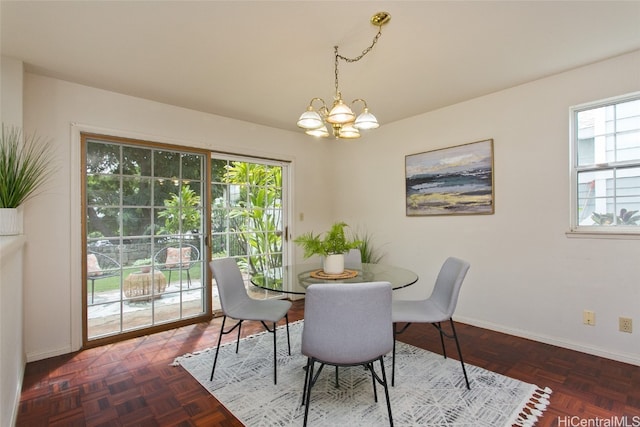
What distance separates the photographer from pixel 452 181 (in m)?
3.54

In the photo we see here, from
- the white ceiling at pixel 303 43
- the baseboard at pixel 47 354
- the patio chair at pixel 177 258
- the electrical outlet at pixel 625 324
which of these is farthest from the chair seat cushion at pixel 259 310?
the electrical outlet at pixel 625 324

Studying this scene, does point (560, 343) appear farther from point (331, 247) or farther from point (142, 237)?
point (142, 237)

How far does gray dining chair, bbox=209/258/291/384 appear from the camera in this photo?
7.58 feet

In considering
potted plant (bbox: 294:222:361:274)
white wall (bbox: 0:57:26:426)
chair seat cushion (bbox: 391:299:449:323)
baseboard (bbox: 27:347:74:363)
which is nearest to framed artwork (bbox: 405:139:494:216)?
chair seat cushion (bbox: 391:299:449:323)

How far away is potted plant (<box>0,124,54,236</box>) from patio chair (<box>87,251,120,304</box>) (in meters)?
0.74

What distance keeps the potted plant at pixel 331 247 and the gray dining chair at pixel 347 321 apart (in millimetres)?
713

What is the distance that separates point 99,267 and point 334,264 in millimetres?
2333

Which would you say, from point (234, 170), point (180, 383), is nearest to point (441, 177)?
point (234, 170)

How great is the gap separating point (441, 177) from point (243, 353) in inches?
110

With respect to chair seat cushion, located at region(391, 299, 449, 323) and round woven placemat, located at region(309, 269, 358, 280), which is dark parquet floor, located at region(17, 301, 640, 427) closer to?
chair seat cushion, located at region(391, 299, 449, 323)

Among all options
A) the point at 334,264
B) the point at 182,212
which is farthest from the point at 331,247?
the point at 182,212

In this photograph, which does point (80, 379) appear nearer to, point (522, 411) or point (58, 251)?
point (58, 251)

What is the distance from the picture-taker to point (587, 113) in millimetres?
2727

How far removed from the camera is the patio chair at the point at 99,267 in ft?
9.82
